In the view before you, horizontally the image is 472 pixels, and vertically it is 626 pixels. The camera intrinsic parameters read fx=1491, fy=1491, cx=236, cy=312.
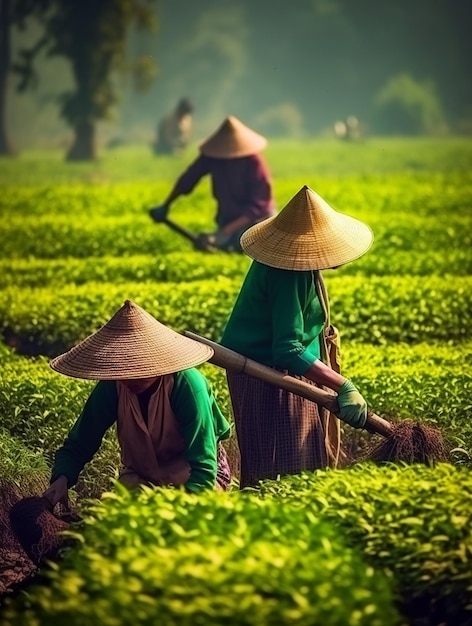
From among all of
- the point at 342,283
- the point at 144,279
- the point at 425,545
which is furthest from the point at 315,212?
the point at 144,279

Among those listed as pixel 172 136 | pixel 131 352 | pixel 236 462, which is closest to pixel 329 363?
pixel 236 462

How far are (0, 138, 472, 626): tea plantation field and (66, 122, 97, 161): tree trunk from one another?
21015 mm

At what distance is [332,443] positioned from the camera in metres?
7.68

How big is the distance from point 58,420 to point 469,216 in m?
9.60

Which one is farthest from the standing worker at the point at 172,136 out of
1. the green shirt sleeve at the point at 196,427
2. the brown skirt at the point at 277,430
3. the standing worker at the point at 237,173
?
the green shirt sleeve at the point at 196,427

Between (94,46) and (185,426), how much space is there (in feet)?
101

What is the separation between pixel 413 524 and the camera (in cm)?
607

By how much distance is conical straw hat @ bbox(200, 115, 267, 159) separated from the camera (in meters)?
13.0

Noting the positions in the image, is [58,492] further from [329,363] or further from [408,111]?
[408,111]

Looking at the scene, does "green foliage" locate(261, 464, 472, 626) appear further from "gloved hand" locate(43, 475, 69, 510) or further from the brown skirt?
"gloved hand" locate(43, 475, 69, 510)

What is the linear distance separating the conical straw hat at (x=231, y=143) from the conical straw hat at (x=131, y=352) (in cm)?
625

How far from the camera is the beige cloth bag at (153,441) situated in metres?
6.76

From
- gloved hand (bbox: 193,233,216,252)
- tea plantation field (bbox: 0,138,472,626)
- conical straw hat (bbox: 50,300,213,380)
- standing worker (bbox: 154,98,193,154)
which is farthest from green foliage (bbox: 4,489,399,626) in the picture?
standing worker (bbox: 154,98,193,154)

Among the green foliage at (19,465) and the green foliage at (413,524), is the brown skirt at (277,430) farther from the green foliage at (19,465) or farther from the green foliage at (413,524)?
the green foliage at (19,465)
